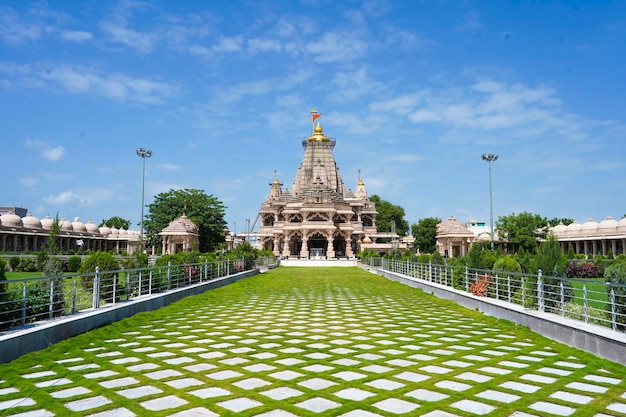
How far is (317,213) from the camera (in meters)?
57.5

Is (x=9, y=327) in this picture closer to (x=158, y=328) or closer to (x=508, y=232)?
(x=158, y=328)

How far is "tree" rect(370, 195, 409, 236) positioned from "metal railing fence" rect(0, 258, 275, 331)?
5926 cm

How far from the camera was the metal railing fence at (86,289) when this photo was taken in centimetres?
759

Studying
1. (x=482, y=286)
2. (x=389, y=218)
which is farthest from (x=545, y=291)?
(x=389, y=218)

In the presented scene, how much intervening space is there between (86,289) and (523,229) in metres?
51.7

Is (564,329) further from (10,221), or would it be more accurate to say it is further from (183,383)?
(10,221)

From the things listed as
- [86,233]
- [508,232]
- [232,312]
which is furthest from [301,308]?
[86,233]

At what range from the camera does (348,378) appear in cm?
541

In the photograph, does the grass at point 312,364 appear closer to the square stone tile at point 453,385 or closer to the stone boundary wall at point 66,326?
the square stone tile at point 453,385

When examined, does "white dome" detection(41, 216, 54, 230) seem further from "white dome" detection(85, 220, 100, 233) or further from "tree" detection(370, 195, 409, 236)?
"tree" detection(370, 195, 409, 236)

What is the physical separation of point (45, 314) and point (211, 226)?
1674 inches

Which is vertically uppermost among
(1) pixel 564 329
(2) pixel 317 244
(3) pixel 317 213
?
(3) pixel 317 213

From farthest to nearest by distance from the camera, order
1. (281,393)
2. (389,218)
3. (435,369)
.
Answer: (389,218), (435,369), (281,393)

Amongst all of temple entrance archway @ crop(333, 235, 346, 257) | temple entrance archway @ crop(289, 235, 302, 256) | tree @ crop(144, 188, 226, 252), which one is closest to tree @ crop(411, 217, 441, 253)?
temple entrance archway @ crop(333, 235, 346, 257)
